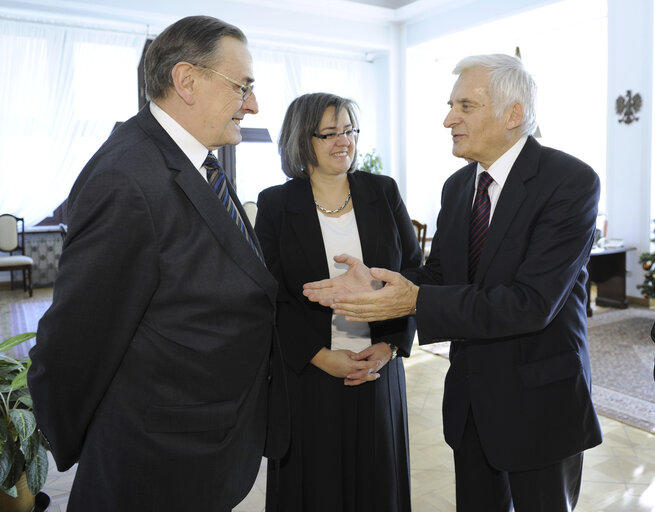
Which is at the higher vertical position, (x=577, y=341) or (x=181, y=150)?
(x=181, y=150)

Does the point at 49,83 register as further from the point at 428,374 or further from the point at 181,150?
the point at 181,150

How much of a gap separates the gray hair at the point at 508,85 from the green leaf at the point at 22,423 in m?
1.96

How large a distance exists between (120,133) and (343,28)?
8.81 metres

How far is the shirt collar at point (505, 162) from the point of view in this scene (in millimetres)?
1701

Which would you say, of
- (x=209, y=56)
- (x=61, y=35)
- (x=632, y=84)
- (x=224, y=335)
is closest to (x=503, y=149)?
(x=209, y=56)

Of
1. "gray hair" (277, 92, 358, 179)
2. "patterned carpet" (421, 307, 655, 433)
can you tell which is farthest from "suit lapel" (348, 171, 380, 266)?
"patterned carpet" (421, 307, 655, 433)

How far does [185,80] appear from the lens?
4.56 ft

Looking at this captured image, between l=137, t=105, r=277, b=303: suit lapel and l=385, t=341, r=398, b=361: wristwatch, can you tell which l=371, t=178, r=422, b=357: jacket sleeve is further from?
l=137, t=105, r=277, b=303: suit lapel

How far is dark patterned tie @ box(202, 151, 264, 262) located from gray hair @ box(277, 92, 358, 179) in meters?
0.70

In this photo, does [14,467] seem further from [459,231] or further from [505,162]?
[505,162]

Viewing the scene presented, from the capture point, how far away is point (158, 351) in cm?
127

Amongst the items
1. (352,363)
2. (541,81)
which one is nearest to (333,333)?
(352,363)

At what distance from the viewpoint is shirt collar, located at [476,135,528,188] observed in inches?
67.0

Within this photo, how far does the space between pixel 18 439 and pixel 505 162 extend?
2.12 meters
